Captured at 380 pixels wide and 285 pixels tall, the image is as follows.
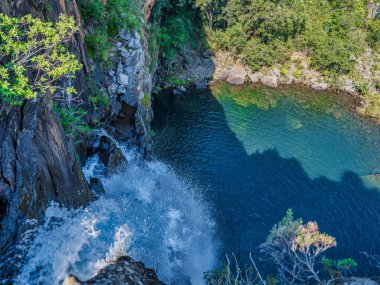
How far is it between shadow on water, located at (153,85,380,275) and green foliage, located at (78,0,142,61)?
9630 mm

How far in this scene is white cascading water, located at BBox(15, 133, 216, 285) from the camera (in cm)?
913

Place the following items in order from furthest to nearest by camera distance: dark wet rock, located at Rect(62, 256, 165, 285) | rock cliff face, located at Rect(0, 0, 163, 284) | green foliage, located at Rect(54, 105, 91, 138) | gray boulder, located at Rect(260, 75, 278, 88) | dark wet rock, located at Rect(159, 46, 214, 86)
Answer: gray boulder, located at Rect(260, 75, 278, 88) < dark wet rock, located at Rect(159, 46, 214, 86) < green foliage, located at Rect(54, 105, 91, 138) < rock cliff face, located at Rect(0, 0, 163, 284) < dark wet rock, located at Rect(62, 256, 165, 285)

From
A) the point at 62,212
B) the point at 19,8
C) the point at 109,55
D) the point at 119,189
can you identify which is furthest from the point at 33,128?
the point at 109,55

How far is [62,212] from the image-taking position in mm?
10172

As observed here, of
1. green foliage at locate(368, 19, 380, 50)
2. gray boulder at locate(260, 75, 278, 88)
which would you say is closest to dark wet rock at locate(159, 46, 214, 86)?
gray boulder at locate(260, 75, 278, 88)

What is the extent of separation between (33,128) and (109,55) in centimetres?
1118

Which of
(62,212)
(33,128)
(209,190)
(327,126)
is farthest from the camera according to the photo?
(327,126)

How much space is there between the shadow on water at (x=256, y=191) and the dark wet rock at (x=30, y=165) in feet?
36.5

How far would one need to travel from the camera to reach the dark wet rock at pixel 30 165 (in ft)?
26.2

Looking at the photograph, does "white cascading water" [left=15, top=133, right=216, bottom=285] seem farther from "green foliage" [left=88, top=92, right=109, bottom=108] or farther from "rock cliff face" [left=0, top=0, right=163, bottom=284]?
"green foliage" [left=88, top=92, right=109, bottom=108]

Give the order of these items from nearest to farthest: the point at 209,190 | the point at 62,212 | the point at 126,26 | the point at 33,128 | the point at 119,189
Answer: the point at 33,128, the point at 62,212, the point at 119,189, the point at 126,26, the point at 209,190

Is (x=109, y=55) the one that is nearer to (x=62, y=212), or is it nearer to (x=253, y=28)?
(x=62, y=212)

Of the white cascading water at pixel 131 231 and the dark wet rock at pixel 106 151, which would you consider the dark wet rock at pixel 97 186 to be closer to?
the white cascading water at pixel 131 231

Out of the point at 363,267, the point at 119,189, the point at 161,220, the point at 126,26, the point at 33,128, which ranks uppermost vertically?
the point at 126,26
